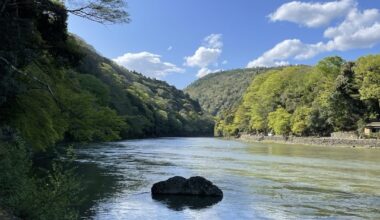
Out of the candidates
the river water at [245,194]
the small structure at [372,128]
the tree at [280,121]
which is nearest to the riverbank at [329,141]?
the tree at [280,121]

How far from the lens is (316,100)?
112m

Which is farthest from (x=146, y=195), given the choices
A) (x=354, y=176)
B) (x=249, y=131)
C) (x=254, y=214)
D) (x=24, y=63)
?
(x=249, y=131)

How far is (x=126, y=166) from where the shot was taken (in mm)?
40969

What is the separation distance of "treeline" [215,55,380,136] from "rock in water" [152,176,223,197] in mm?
77144

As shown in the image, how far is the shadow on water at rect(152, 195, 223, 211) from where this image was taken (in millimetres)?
22953

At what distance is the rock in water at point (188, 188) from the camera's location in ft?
83.7

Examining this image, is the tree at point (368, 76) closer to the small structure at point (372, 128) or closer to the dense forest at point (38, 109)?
the small structure at point (372, 128)

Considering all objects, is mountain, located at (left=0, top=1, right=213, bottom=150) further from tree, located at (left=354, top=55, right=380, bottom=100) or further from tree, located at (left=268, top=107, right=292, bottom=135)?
tree, located at (left=268, top=107, right=292, bottom=135)

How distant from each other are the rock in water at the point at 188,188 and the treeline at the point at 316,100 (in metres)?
77.1

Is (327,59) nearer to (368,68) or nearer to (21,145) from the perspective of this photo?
(368,68)

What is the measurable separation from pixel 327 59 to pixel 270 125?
23347mm

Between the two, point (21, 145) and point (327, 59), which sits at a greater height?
point (327, 59)

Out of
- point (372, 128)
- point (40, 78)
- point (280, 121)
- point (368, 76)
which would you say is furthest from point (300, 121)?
point (40, 78)

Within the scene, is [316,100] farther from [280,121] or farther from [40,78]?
[40,78]
